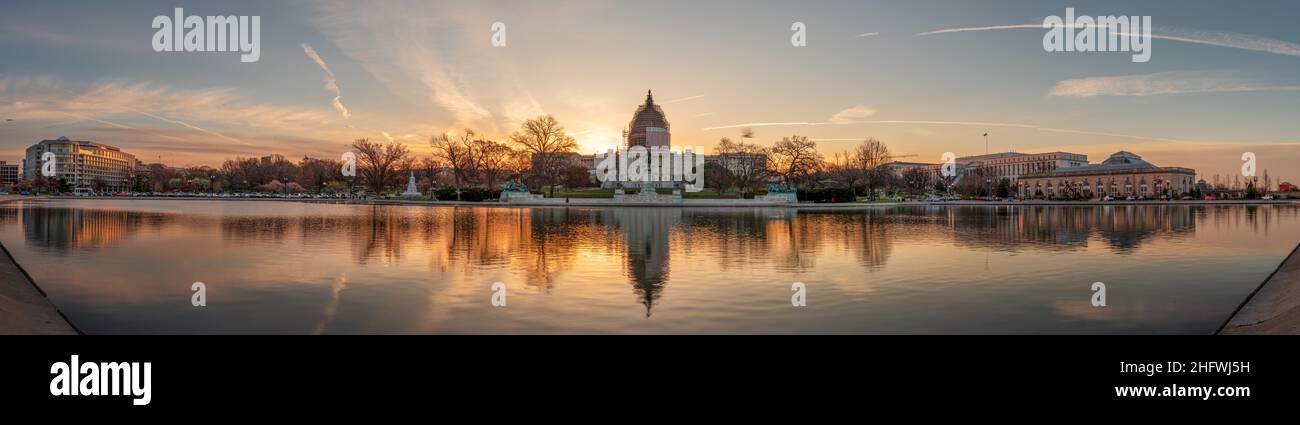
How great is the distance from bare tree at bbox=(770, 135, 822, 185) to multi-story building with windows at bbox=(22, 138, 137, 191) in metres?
142

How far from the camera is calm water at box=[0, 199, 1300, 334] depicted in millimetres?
8961

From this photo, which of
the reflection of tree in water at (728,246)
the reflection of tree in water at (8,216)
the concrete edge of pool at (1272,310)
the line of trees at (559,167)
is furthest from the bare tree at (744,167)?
the concrete edge of pool at (1272,310)

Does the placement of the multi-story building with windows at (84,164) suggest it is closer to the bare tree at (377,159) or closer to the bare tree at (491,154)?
the bare tree at (377,159)

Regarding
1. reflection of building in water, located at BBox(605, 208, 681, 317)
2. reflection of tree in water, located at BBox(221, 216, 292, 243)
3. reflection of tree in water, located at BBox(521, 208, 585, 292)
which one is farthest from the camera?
reflection of tree in water, located at BBox(221, 216, 292, 243)

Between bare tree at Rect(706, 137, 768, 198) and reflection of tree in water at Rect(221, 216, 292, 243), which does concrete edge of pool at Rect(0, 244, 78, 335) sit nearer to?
reflection of tree in water at Rect(221, 216, 292, 243)

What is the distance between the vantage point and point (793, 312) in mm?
9547

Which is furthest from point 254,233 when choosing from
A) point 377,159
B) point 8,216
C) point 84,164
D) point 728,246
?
point 84,164

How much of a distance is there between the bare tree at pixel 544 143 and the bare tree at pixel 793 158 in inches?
1076

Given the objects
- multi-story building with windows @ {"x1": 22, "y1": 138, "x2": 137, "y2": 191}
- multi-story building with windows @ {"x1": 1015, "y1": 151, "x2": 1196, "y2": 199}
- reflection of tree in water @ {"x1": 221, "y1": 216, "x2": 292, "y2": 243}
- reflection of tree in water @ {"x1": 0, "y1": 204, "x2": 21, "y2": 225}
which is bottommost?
reflection of tree in water @ {"x1": 221, "y1": 216, "x2": 292, "y2": 243}

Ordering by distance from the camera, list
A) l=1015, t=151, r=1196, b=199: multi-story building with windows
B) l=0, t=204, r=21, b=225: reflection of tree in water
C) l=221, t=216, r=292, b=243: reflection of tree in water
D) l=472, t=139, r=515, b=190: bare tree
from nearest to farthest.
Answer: l=221, t=216, r=292, b=243: reflection of tree in water
l=0, t=204, r=21, b=225: reflection of tree in water
l=472, t=139, r=515, b=190: bare tree
l=1015, t=151, r=1196, b=199: multi-story building with windows

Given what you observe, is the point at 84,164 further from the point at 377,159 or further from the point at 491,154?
the point at 491,154

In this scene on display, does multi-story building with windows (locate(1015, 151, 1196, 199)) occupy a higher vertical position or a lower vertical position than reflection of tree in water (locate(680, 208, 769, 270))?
higher

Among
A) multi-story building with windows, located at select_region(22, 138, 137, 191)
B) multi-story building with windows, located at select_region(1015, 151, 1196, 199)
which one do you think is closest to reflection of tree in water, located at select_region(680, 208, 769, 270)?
multi-story building with windows, located at select_region(1015, 151, 1196, 199)
